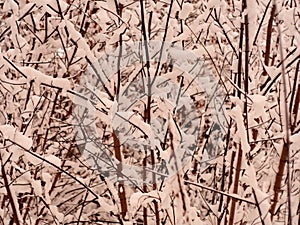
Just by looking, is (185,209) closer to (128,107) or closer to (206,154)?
(128,107)

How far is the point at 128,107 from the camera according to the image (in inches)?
76.9

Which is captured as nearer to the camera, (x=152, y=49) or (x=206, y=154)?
(x=152, y=49)

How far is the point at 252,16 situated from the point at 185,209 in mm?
722

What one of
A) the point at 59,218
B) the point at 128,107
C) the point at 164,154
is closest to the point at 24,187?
the point at 59,218

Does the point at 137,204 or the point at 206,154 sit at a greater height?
the point at 206,154

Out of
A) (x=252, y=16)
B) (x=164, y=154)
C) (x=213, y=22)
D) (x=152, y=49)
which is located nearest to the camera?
(x=252, y=16)

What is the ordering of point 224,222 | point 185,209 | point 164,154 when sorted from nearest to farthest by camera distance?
point 185,209 → point 164,154 → point 224,222

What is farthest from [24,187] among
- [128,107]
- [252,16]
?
[252,16]

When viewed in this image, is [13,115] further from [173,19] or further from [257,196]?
[257,196]

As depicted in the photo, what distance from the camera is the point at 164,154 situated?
1.69 metres

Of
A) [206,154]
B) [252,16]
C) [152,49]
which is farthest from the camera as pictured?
[206,154]

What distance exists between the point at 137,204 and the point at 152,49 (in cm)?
76

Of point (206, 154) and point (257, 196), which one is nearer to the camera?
point (257, 196)

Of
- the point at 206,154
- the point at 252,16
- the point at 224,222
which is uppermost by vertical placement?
the point at 252,16
